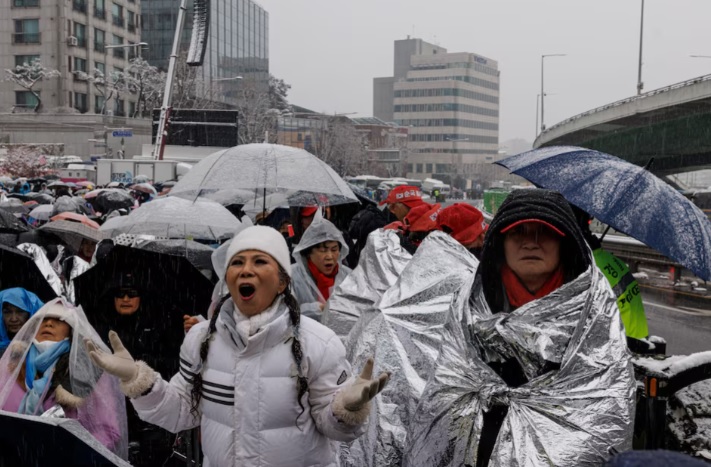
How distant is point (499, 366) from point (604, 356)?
368 mm

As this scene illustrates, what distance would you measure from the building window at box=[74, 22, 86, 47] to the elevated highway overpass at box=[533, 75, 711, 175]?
46.9 m

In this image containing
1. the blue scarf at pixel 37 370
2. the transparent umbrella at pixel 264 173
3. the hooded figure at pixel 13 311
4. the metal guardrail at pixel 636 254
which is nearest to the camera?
the blue scarf at pixel 37 370

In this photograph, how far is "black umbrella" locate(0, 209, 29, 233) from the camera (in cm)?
768

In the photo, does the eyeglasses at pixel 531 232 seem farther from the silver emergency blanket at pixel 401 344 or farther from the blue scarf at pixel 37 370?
the blue scarf at pixel 37 370

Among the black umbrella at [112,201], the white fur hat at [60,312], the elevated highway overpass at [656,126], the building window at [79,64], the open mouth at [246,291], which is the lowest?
the white fur hat at [60,312]

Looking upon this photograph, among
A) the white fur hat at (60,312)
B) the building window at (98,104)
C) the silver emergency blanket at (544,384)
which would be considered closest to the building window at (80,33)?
the building window at (98,104)

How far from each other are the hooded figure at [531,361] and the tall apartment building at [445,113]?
5358 inches

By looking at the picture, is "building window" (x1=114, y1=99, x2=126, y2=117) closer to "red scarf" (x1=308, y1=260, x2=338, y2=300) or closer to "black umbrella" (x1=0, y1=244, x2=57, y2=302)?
"black umbrella" (x1=0, y1=244, x2=57, y2=302)

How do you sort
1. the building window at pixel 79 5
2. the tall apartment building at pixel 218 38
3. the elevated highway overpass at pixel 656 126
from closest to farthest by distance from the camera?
the elevated highway overpass at pixel 656 126, the building window at pixel 79 5, the tall apartment building at pixel 218 38

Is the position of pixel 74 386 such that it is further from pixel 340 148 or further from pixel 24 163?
pixel 340 148

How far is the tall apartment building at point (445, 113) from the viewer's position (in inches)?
5541

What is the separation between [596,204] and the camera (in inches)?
165

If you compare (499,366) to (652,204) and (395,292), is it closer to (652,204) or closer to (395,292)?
(395,292)

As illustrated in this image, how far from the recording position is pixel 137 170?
31.0 meters
